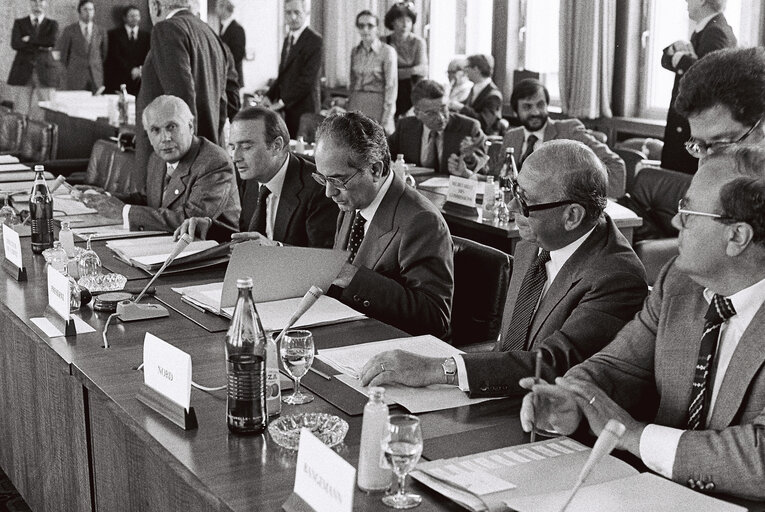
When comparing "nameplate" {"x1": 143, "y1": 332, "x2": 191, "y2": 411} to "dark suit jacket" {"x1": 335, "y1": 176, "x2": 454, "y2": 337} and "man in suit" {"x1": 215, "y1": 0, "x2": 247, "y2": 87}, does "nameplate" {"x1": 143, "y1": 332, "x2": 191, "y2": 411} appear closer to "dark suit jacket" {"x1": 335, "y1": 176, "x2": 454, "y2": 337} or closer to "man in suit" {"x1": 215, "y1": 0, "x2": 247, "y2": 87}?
"dark suit jacket" {"x1": 335, "y1": 176, "x2": 454, "y2": 337}

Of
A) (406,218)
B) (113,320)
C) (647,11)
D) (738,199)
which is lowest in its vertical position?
(113,320)

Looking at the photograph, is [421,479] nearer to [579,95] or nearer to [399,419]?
[399,419]

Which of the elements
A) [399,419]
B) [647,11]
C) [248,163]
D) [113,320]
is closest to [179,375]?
[399,419]

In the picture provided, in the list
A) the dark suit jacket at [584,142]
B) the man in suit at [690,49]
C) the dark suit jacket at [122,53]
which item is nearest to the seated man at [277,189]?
the dark suit jacket at [584,142]

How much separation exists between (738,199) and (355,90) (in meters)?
8.37

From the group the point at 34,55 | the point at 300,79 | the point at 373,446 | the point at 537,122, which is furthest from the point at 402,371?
the point at 34,55

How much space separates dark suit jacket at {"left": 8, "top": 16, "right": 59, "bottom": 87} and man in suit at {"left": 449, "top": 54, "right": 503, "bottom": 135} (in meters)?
5.30

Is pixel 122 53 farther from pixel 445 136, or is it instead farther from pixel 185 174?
pixel 185 174

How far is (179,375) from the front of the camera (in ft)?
6.17

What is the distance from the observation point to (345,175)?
2.94 metres

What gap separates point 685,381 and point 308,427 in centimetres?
73

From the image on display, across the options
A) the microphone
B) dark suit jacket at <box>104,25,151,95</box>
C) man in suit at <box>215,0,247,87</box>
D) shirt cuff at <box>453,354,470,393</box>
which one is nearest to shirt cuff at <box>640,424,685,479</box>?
the microphone

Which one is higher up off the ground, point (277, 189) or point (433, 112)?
point (433, 112)

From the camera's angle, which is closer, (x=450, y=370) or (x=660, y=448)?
(x=660, y=448)
